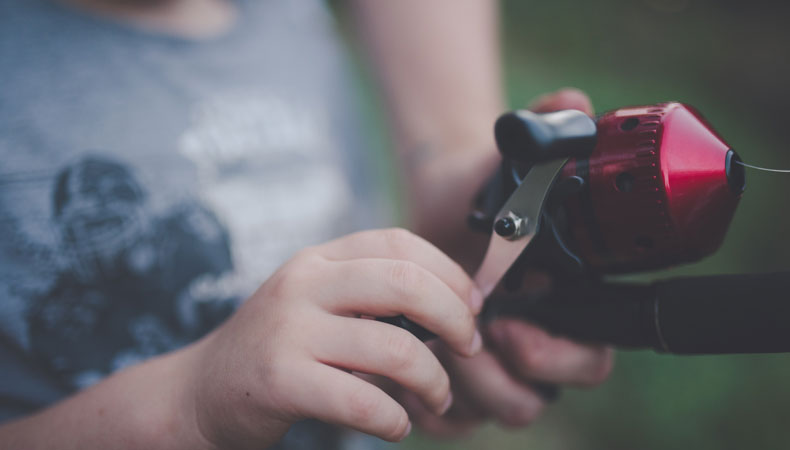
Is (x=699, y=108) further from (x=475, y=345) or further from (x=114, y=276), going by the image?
(x=114, y=276)

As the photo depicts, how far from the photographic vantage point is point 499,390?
75 centimetres

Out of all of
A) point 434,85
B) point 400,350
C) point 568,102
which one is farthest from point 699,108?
point 400,350

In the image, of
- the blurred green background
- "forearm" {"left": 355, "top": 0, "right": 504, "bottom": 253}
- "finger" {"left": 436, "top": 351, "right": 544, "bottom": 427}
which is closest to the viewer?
"finger" {"left": 436, "top": 351, "right": 544, "bottom": 427}

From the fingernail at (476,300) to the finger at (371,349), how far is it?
75 mm

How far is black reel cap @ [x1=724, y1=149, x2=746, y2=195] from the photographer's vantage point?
1.48ft

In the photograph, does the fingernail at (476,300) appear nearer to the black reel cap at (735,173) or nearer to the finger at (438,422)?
the black reel cap at (735,173)

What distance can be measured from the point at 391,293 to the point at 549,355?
308 millimetres

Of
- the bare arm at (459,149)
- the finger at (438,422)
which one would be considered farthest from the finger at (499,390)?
the finger at (438,422)

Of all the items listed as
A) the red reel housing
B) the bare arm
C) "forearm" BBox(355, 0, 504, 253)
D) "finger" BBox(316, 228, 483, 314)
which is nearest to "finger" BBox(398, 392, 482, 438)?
the bare arm

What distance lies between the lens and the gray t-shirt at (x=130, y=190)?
2.06 ft

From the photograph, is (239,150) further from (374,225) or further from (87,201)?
(374,225)

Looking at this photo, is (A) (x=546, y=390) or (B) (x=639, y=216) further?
(A) (x=546, y=390)

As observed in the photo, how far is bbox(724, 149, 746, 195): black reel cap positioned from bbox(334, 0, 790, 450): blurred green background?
1.44 m

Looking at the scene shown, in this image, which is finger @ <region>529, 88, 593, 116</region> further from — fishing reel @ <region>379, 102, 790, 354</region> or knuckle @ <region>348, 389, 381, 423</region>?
knuckle @ <region>348, 389, 381, 423</region>
